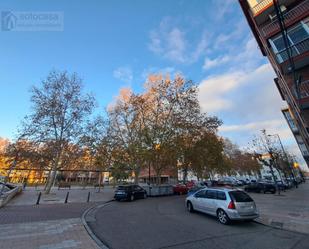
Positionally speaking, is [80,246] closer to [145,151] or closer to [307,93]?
[307,93]

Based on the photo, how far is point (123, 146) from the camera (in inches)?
1129

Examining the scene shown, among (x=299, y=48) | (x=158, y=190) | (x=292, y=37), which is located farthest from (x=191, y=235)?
(x=158, y=190)

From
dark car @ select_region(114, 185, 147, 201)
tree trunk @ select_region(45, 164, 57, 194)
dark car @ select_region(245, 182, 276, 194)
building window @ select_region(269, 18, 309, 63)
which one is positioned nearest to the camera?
building window @ select_region(269, 18, 309, 63)

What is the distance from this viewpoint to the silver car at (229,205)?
9133 millimetres

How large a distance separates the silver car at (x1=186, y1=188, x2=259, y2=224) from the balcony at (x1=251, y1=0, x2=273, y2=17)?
17171 millimetres

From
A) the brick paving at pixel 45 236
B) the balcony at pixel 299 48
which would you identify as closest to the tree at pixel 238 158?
the balcony at pixel 299 48

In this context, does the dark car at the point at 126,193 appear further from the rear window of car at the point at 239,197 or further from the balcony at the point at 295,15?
the balcony at the point at 295,15

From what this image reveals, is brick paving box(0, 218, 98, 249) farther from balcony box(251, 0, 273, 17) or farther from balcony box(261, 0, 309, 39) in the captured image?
balcony box(251, 0, 273, 17)

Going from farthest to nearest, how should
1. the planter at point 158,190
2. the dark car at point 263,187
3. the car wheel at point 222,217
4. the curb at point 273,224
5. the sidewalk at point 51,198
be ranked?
the dark car at point 263,187
the planter at point 158,190
the sidewalk at point 51,198
the car wheel at point 222,217
the curb at point 273,224

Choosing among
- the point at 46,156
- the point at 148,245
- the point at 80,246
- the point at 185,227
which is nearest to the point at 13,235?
the point at 80,246

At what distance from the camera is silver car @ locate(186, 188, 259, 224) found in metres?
9.13

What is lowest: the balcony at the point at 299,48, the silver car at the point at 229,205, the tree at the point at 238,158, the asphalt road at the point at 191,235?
the asphalt road at the point at 191,235

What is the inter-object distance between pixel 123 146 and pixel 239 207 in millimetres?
21491

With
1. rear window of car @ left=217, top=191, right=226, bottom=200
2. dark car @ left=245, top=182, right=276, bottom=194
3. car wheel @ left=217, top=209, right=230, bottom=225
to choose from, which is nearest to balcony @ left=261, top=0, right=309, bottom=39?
rear window of car @ left=217, top=191, right=226, bottom=200
